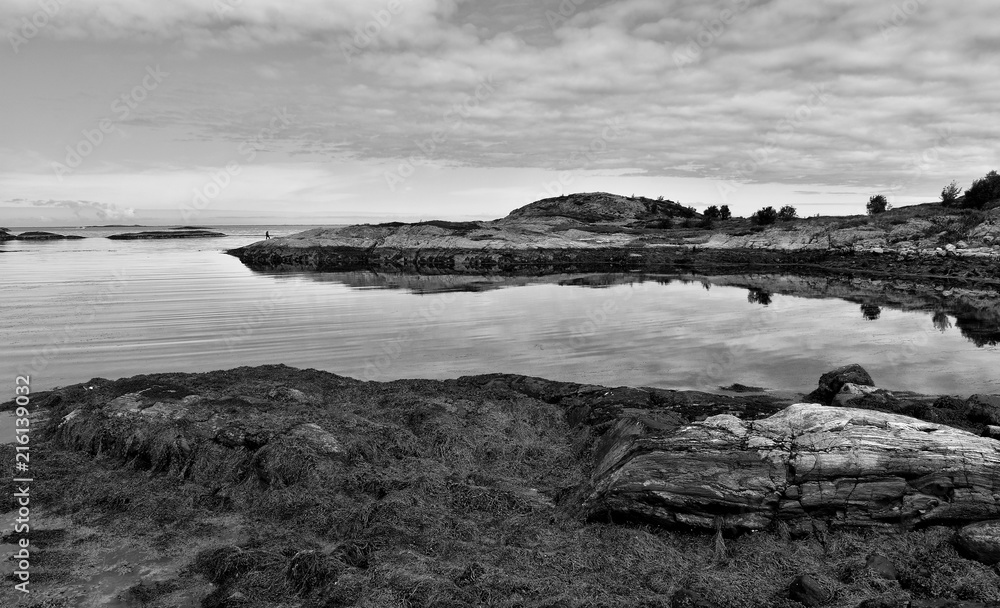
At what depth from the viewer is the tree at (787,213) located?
75.8 metres

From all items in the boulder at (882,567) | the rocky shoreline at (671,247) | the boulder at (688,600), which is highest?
Result: the rocky shoreline at (671,247)

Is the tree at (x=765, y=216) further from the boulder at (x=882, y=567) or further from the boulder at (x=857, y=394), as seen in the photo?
the boulder at (x=882, y=567)

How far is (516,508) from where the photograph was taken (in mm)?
9148

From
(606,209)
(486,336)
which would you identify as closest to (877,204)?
(606,209)

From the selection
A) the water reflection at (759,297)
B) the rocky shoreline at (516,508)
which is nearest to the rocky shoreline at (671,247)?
the water reflection at (759,297)

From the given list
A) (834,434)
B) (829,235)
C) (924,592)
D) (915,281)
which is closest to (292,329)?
(834,434)

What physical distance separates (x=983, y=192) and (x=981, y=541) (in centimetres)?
6902

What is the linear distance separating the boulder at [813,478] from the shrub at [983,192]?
6581cm

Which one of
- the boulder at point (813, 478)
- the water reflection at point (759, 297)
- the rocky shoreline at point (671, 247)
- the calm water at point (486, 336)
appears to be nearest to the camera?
the boulder at point (813, 478)

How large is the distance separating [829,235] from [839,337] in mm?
42841

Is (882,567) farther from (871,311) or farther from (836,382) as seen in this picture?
(871,311)

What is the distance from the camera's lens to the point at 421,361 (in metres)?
19.8

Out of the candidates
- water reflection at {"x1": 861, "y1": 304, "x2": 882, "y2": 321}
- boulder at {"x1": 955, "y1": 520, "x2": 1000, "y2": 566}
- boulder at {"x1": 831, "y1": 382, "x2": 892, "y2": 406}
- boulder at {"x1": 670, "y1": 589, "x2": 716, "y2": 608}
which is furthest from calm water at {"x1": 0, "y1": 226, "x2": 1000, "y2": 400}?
boulder at {"x1": 670, "y1": 589, "x2": 716, "y2": 608}

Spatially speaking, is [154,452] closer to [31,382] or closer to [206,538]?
[206,538]
